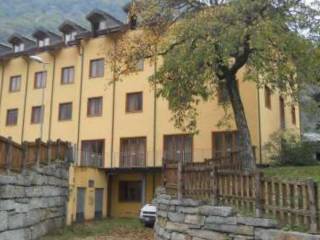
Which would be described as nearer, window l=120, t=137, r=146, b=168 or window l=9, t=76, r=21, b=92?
window l=120, t=137, r=146, b=168

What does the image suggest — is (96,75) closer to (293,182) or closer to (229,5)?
(229,5)

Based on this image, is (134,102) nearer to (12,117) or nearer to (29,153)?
(12,117)

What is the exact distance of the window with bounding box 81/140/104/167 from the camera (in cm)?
2884

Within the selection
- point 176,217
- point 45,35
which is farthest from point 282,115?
point 45,35

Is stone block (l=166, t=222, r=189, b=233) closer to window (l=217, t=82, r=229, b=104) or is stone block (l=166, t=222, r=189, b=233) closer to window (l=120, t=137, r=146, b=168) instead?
window (l=217, t=82, r=229, b=104)

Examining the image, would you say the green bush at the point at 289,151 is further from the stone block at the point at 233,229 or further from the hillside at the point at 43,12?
the hillside at the point at 43,12

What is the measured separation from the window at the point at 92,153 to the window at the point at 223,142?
805cm

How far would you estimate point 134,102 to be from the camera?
1164 inches

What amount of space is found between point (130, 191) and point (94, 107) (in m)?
6.51

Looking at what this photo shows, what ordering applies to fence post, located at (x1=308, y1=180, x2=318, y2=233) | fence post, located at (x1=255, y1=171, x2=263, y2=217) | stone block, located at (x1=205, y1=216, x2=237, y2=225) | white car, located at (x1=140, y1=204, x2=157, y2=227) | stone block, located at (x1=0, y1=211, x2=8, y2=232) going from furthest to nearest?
1. white car, located at (x1=140, y1=204, x2=157, y2=227)
2. stone block, located at (x1=0, y1=211, x2=8, y2=232)
3. stone block, located at (x1=205, y1=216, x2=237, y2=225)
4. fence post, located at (x1=255, y1=171, x2=263, y2=217)
5. fence post, located at (x1=308, y1=180, x2=318, y2=233)

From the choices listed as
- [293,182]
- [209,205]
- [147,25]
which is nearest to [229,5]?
[147,25]

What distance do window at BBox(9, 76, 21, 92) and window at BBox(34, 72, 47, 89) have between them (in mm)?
1840

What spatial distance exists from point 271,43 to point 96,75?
1744 centimetres

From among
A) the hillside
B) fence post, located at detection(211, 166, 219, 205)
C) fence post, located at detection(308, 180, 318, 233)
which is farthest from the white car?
the hillside
